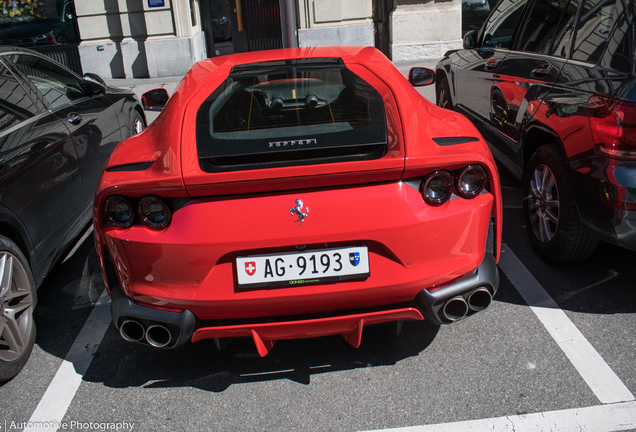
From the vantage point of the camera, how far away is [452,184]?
2.36 meters

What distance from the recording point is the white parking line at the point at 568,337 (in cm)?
246

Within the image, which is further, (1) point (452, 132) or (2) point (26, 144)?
(2) point (26, 144)

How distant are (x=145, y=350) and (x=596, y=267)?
9.20ft

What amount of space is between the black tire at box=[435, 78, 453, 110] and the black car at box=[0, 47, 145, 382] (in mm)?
3319

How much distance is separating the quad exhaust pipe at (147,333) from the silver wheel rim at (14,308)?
2.55 ft

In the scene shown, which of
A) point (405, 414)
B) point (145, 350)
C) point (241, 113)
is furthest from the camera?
point (145, 350)

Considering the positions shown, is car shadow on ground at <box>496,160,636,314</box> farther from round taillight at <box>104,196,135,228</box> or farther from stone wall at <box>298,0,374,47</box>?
stone wall at <box>298,0,374,47</box>

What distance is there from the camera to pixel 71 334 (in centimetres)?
320

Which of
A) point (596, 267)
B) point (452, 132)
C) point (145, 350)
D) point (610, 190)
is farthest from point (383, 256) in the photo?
point (596, 267)

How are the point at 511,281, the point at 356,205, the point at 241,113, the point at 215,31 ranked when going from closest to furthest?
the point at 356,205
the point at 241,113
the point at 511,281
the point at 215,31

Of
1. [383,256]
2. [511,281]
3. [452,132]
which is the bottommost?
[511,281]

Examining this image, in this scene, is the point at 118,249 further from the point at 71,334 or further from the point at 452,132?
the point at 452,132

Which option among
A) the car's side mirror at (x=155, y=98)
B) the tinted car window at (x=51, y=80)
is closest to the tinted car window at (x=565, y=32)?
the car's side mirror at (x=155, y=98)

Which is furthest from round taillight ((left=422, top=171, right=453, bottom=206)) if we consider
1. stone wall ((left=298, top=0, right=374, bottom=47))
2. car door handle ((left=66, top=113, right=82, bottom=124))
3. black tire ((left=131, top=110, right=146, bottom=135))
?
stone wall ((left=298, top=0, right=374, bottom=47))
